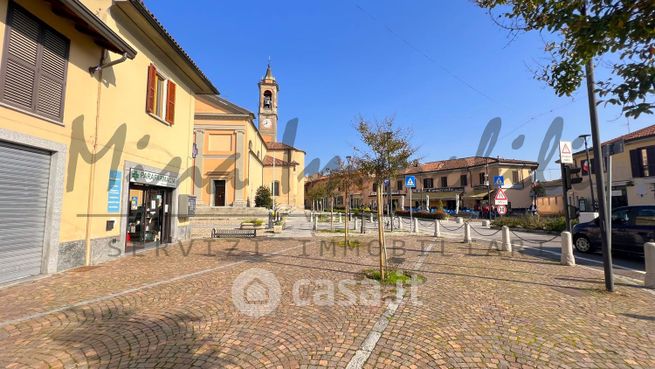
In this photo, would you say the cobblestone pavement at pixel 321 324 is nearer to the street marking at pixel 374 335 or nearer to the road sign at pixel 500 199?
the street marking at pixel 374 335

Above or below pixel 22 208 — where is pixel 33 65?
above

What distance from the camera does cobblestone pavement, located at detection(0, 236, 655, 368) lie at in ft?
9.71

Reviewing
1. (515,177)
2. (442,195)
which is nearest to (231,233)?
(442,195)

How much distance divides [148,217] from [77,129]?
4561mm

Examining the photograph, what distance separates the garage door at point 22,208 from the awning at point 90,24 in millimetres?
2943

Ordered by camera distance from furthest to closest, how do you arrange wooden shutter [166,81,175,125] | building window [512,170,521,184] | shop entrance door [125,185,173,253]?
building window [512,170,521,184] < wooden shutter [166,81,175,125] < shop entrance door [125,185,173,253]

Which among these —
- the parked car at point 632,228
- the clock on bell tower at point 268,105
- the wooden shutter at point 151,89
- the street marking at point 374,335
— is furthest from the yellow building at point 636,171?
the clock on bell tower at point 268,105

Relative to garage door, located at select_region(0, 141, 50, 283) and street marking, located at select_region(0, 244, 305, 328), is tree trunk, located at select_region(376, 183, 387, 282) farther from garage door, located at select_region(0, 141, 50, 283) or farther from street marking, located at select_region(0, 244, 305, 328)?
garage door, located at select_region(0, 141, 50, 283)

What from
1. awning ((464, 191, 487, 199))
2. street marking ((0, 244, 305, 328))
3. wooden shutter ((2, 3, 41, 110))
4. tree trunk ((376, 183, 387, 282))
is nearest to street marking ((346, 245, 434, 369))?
tree trunk ((376, 183, 387, 282))

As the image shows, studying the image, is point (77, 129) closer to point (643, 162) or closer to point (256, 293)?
point (256, 293)

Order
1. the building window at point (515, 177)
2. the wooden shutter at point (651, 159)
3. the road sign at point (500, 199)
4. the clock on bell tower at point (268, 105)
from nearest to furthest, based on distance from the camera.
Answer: the road sign at point (500, 199)
the wooden shutter at point (651, 159)
the building window at point (515, 177)
the clock on bell tower at point (268, 105)

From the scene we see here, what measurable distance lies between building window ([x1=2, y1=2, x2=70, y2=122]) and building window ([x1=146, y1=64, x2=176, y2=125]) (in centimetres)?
301

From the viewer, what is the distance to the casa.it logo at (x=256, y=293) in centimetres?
432

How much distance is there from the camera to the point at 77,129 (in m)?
6.86
